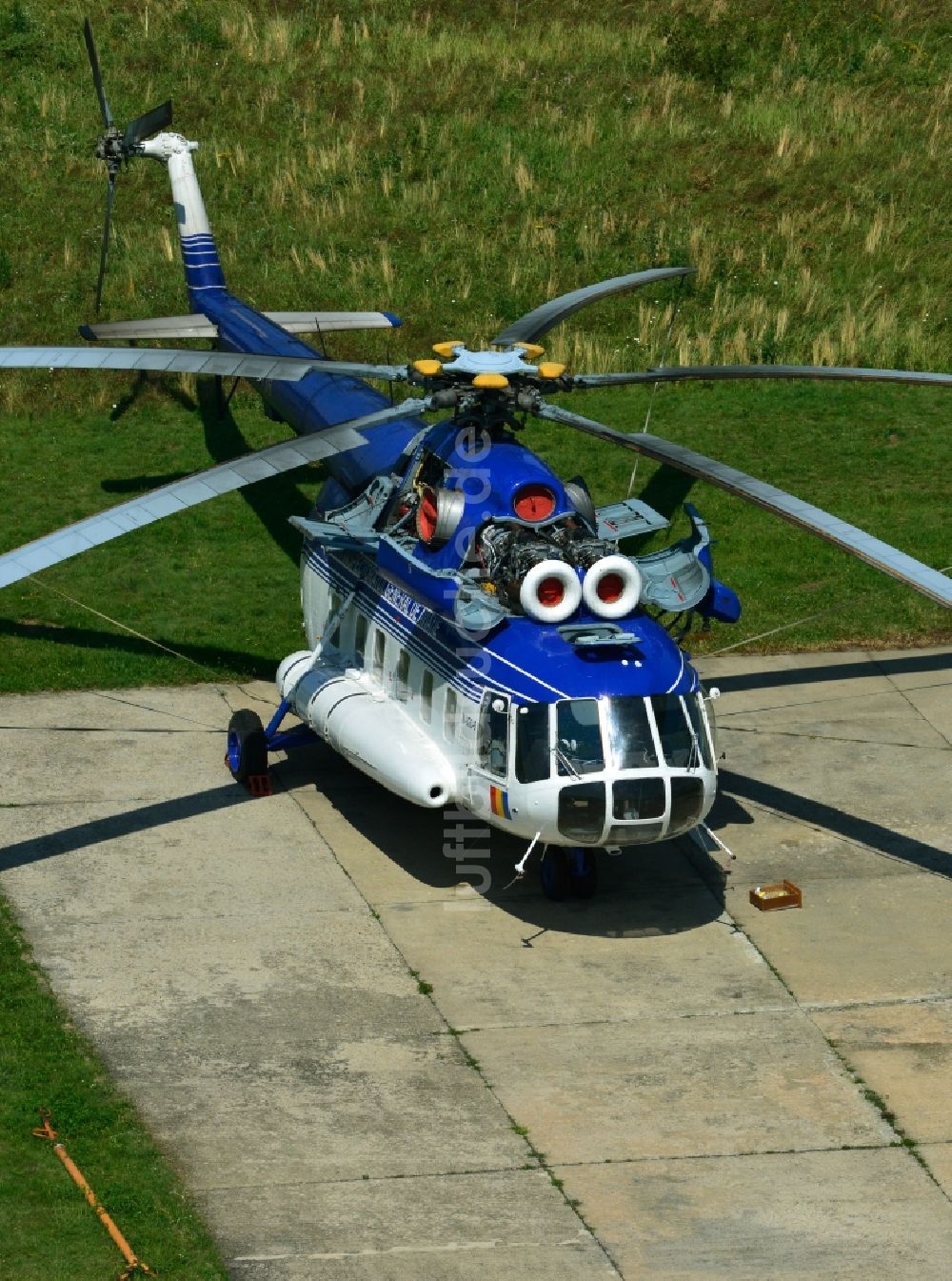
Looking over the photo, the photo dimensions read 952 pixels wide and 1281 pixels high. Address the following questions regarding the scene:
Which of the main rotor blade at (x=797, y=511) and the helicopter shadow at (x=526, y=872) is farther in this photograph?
the helicopter shadow at (x=526, y=872)

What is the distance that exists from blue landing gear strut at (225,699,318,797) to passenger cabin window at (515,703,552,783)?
4.54 metres

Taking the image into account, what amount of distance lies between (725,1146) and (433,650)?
632cm

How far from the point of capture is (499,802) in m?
19.3

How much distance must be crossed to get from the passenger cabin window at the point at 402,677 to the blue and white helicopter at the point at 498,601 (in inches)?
1.5

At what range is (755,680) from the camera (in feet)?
88.3

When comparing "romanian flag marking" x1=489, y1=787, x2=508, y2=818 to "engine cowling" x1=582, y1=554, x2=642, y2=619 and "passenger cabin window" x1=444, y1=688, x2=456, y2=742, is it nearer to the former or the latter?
"passenger cabin window" x1=444, y1=688, x2=456, y2=742

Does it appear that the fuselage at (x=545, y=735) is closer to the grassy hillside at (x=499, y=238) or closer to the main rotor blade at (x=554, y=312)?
the main rotor blade at (x=554, y=312)

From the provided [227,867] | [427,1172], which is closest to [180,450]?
[227,867]

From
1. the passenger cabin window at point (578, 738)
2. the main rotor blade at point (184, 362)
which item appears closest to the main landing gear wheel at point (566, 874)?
the passenger cabin window at point (578, 738)

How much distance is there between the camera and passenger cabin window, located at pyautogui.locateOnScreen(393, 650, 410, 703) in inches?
835

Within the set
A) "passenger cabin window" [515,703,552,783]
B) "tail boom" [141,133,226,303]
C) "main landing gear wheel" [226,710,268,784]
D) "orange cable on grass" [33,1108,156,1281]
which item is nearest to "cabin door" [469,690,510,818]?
"passenger cabin window" [515,703,552,783]

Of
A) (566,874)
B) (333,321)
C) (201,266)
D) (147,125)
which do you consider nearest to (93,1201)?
(566,874)

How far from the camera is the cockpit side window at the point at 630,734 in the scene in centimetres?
1873

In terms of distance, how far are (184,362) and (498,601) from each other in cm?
416
